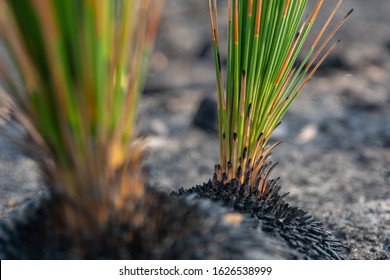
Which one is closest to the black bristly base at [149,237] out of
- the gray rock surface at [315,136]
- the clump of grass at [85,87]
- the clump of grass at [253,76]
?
the clump of grass at [85,87]

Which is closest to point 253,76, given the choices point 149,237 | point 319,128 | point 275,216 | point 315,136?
point 275,216

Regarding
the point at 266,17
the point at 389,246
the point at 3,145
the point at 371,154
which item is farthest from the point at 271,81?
the point at 3,145

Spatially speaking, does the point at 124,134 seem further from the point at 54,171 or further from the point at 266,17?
the point at 266,17

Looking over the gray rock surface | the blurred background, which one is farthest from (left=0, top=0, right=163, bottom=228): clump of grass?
the gray rock surface

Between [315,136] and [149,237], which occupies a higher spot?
[315,136]

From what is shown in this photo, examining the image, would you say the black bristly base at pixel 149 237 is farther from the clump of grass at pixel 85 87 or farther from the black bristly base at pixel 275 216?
the black bristly base at pixel 275 216

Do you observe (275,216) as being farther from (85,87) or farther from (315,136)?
(315,136)
